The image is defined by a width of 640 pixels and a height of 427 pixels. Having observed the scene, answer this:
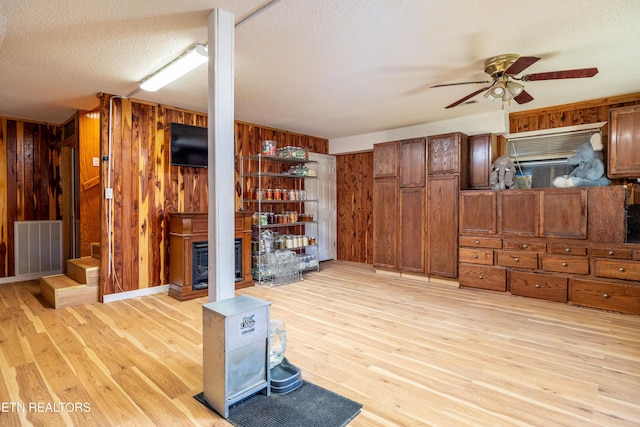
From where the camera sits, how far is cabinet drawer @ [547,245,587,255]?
3908mm

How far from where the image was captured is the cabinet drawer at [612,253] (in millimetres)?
3634

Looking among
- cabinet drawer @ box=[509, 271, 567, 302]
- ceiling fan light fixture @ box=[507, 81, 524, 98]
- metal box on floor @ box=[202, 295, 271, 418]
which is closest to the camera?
metal box on floor @ box=[202, 295, 271, 418]

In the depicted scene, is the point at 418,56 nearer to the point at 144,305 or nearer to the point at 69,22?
the point at 69,22

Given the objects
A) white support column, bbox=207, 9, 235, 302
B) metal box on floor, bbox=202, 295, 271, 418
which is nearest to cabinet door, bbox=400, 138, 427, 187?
white support column, bbox=207, 9, 235, 302

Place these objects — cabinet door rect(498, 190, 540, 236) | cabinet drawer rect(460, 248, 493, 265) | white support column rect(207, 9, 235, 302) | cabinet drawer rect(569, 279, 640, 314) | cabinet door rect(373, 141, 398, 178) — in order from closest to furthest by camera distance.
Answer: white support column rect(207, 9, 235, 302)
cabinet drawer rect(569, 279, 640, 314)
cabinet door rect(498, 190, 540, 236)
cabinet drawer rect(460, 248, 493, 265)
cabinet door rect(373, 141, 398, 178)

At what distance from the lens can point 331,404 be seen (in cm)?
198

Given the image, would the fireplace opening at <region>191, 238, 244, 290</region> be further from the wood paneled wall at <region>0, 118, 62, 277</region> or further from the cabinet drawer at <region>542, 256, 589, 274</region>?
the cabinet drawer at <region>542, 256, 589, 274</region>

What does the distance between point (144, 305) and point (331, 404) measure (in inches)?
116

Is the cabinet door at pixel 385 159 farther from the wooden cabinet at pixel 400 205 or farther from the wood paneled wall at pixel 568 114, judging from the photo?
the wood paneled wall at pixel 568 114

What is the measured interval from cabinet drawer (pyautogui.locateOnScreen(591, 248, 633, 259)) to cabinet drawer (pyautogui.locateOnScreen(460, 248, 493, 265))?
44.2 inches

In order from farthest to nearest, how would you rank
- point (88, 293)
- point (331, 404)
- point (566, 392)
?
point (88, 293) < point (566, 392) < point (331, 404)

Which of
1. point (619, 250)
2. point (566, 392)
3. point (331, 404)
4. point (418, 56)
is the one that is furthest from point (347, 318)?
point (619, 250)

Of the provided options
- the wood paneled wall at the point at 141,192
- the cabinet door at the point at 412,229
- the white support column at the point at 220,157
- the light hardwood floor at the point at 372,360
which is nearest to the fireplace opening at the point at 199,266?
Answer: the light hardwood floor at the point at 372,360

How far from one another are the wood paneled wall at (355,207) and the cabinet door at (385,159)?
818 millimetres
